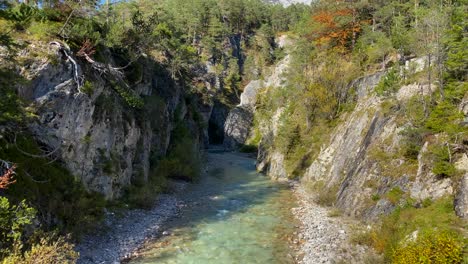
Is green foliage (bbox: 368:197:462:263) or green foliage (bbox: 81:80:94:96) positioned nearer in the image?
green foliage (bbox: 368:197:462:263)

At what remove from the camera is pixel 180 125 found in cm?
4388

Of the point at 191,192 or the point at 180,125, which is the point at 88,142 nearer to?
the point at 191,192

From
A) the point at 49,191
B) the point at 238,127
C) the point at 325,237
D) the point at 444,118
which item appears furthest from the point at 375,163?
the point at 238,127

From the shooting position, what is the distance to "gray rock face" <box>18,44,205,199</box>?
17.2 m

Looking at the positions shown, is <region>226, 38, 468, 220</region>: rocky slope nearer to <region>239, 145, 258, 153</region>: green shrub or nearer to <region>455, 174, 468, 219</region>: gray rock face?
<region>455, 174, 468, 219</region>: gray rock face

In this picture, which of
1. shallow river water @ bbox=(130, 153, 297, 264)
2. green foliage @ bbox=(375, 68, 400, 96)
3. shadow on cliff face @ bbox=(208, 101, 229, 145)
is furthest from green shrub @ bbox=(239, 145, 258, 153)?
green foliage @ bbox=(375, 68, 400, 96)

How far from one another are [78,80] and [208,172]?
2650 centimetres

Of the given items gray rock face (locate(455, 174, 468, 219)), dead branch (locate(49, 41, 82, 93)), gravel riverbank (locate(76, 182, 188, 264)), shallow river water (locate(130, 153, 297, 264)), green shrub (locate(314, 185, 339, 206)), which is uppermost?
dead branch (locate(49, 41, 82, 93))

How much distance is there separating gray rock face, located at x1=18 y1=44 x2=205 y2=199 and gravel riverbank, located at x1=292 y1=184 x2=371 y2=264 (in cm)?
1295

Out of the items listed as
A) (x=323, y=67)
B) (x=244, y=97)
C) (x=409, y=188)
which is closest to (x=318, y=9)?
(x=323, y=67)

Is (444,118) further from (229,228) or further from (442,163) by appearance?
(229,228)

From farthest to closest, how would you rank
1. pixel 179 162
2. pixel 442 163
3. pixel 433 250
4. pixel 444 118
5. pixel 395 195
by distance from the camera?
1. pixel 179 162
2. pixel 395 195
3. pixel 444 118
4. pixel 442 163
5. pixel 433 250

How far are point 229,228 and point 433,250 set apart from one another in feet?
38.5

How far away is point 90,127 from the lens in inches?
799
